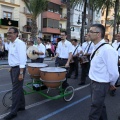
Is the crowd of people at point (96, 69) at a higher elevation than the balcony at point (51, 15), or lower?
lower

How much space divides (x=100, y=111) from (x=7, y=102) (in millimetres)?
2750

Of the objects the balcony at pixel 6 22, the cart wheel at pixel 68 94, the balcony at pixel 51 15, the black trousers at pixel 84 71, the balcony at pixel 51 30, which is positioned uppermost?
the balcony at pixel 51 15

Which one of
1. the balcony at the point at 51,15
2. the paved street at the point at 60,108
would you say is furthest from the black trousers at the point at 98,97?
the balcony at the point at 51,15

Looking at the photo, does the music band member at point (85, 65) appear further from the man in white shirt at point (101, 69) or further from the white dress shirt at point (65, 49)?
the man in white shirt at point (101, 69)

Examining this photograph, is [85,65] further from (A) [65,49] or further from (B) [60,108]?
(B) [60,108]

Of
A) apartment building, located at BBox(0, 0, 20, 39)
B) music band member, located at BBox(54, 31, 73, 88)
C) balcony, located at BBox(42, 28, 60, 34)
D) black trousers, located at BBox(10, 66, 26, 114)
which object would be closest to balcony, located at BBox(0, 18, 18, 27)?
apartment building, located at BBox(0, 0, 20, 39)

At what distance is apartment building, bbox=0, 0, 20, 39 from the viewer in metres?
29.5

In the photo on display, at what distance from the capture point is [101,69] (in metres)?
3.44

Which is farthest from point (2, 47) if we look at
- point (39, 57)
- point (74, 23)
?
point (74, 23)

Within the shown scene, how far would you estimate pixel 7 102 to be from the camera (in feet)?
17.8

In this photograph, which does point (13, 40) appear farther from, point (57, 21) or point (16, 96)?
point (57, 21)

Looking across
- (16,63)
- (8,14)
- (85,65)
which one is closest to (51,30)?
(8,14)

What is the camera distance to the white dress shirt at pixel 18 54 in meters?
4.47

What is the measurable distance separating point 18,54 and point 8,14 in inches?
1104
